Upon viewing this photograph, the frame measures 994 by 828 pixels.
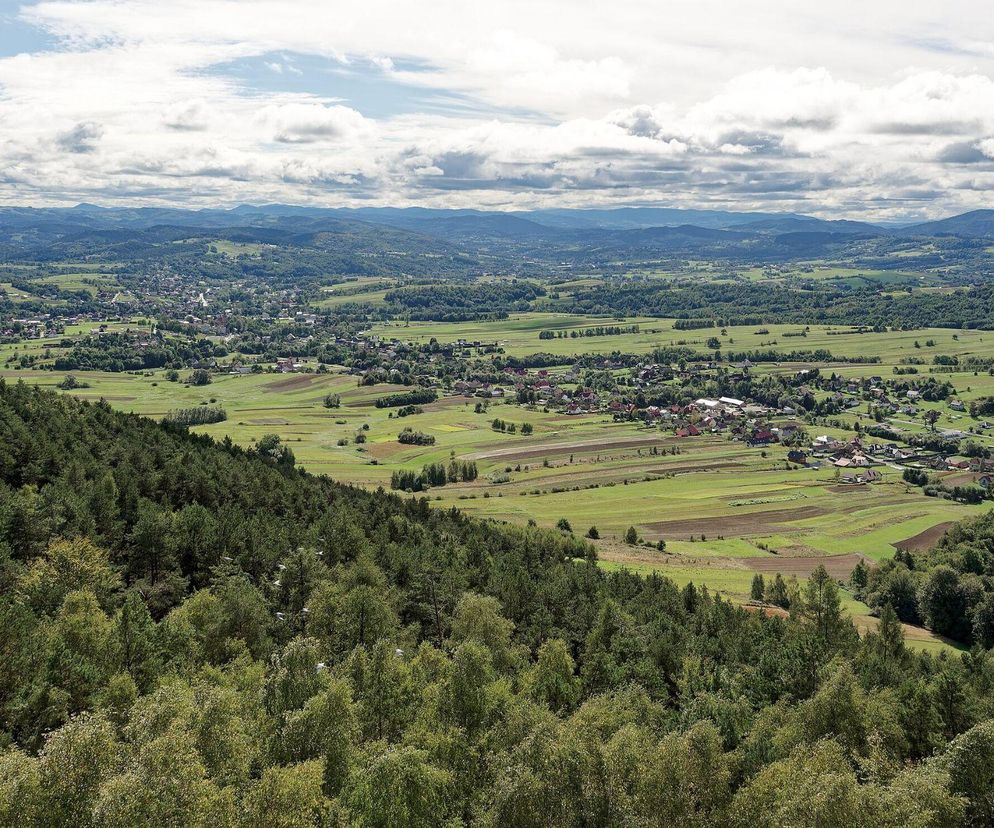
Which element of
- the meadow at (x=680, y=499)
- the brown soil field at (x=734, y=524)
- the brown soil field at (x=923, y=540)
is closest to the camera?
the meadow at (x=680, y=499)

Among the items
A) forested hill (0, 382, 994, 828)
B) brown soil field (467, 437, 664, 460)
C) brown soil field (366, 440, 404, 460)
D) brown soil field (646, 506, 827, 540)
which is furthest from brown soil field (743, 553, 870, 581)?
brown soil field (366, 440, 404, 460)

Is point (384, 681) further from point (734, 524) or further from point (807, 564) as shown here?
point (734, 524)

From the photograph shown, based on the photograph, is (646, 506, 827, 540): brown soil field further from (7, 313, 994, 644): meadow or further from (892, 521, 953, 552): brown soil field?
(892, 521, 953, 552): brown soil field

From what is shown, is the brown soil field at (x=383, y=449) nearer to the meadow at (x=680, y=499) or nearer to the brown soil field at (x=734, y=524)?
the meadow at (x=680, y=499)

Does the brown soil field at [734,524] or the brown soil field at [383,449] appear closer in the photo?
the brown soil field at [734,524]

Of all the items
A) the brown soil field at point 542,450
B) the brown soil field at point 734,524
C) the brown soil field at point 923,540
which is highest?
the brown soil field at point 542,450

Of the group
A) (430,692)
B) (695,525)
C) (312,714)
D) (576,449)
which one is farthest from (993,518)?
(312,714)

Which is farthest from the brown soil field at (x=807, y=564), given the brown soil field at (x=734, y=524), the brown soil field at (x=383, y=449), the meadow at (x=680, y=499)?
the brown soil field at (x=383, y=449)
